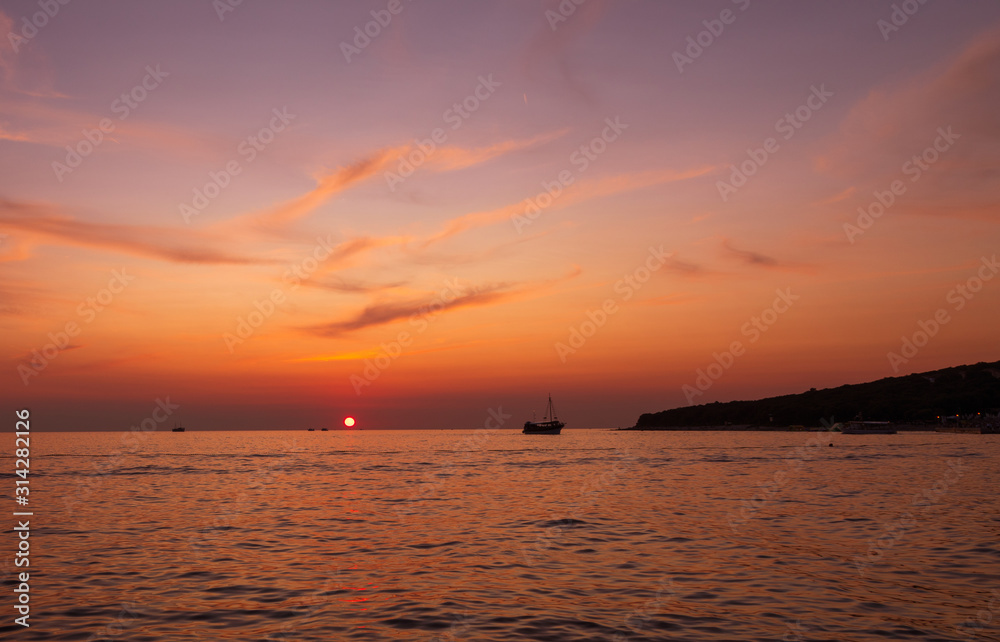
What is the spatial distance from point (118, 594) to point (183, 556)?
656 cm

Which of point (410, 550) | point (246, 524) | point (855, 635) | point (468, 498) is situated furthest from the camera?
point (468, 498)

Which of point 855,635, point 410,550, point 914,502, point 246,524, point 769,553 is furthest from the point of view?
point 914,502

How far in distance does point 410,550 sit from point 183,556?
8.67 meters

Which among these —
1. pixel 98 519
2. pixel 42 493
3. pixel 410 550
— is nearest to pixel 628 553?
pixel 410 550

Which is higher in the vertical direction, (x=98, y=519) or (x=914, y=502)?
(x=98, y=519)

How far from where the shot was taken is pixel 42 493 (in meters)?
53.9

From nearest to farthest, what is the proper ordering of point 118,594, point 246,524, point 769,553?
point 118,594
point 769,553
point 246,524

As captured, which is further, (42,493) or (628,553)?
(42,493)

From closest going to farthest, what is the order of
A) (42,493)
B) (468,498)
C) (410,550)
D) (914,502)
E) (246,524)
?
(410,550), (246,524), (914,502), (468,498), (42,493)

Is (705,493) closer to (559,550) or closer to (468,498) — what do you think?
(468,498)

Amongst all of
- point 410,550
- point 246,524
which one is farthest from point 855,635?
point 246,524

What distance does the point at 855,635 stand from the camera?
1575 cm

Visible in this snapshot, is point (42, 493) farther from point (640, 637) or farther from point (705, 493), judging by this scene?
point (640, 637)

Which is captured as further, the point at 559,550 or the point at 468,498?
the point at 468,498
